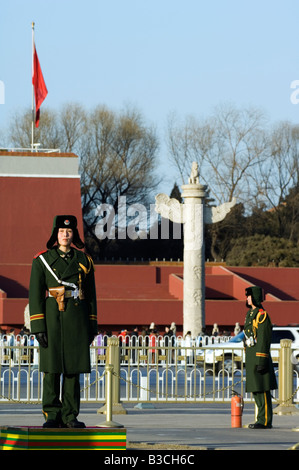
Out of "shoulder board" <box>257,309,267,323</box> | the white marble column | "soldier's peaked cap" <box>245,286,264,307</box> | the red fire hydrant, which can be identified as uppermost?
the white marble column

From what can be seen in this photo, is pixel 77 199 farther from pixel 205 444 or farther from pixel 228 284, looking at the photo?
pixel 205 444

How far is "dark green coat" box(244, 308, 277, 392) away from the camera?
11586 millimetres

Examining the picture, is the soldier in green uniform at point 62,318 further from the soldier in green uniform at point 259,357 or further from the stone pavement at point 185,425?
the soldier in green uniform at point 259,357

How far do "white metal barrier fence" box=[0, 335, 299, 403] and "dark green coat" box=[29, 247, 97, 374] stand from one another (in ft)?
6.71

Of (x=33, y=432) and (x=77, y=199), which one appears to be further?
(x=77, y=199)

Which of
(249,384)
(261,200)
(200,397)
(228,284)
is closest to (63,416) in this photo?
(249,384)

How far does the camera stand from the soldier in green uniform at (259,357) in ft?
38.0

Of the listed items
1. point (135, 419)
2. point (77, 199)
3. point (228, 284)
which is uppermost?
point (77, 199)

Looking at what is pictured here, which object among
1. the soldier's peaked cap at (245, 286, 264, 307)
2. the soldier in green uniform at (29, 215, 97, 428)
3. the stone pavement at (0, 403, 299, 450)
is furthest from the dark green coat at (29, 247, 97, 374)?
the soldier's peaked cap at (245, 286, 264, 307)

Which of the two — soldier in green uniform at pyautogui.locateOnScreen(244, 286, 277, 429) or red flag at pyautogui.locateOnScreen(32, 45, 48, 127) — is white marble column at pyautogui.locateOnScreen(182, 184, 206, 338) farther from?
soldier in green uniform at pyautogui.locateOnScreen(244, 286, 277, 429)

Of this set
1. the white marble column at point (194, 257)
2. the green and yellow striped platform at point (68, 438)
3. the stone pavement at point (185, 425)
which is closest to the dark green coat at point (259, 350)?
the stone pavement at point (185, 425)

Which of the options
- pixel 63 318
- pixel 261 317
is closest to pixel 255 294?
pixel 261 317

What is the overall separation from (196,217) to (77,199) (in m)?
13.4
